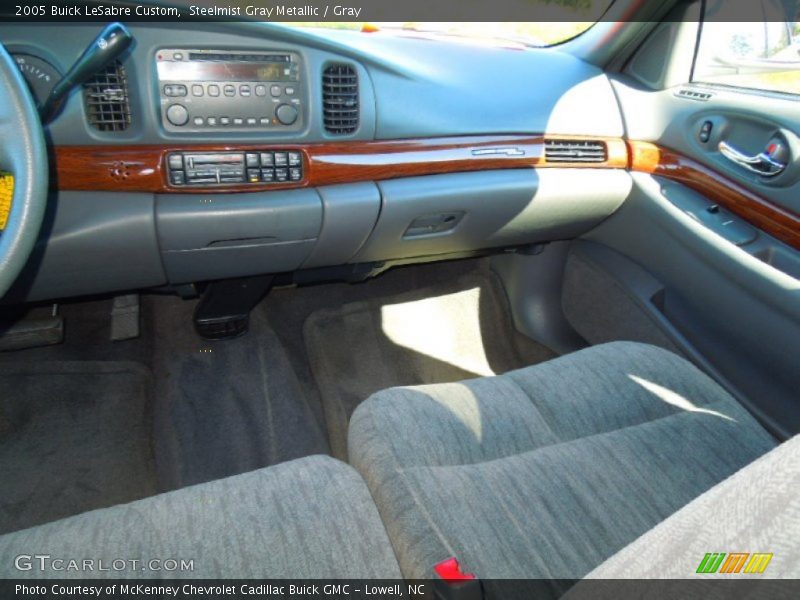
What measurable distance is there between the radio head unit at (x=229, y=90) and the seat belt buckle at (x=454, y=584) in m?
1.17

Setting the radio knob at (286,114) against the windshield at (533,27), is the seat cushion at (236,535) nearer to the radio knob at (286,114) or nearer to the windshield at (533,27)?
the radio knob at (286,114)

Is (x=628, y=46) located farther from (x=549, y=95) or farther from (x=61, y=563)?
(x=61, y=563)

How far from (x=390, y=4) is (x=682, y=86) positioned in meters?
0.99

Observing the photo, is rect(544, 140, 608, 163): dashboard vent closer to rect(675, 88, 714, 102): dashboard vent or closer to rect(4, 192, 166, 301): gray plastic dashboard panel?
rect(675, 88, 714, 102): dashboard vent

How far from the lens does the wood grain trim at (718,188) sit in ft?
5.80

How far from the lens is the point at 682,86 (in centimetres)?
210

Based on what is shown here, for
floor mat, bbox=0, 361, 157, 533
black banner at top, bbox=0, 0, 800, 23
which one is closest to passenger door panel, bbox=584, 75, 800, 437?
black banner at top, bbox=0, 0, 800, 23

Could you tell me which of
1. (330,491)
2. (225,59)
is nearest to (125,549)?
(330,491)

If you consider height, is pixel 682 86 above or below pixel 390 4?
below

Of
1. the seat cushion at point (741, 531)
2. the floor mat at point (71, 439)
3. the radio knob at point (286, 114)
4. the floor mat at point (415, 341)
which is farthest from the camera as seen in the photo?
the floor mat at point (415, 341)

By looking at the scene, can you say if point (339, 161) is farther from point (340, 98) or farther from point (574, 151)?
point (574, 151)

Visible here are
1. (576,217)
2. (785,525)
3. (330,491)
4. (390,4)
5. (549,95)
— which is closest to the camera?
(785,525)

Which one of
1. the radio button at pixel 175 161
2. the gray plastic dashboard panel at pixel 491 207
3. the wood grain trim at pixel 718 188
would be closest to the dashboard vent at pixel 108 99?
the radio button at pixel 175 161

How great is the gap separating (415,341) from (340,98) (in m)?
0.99
